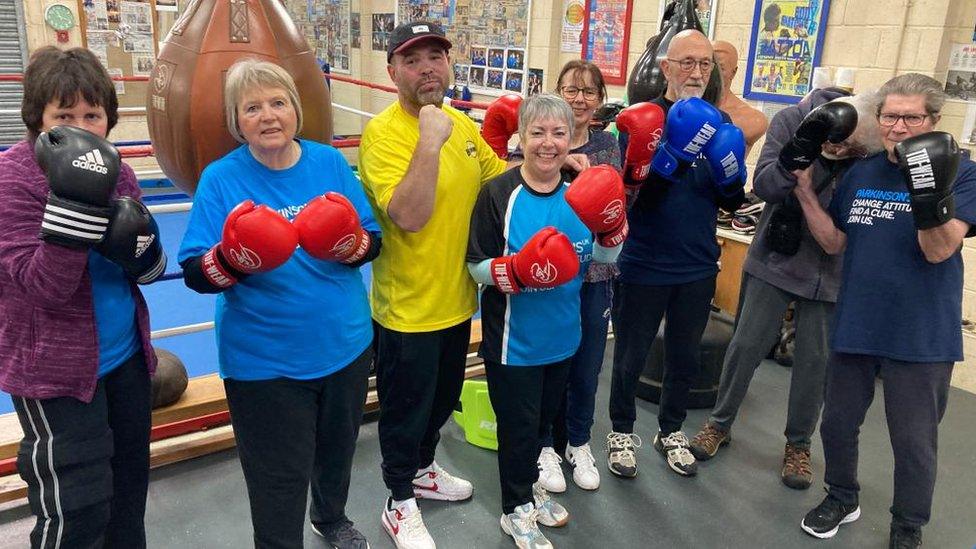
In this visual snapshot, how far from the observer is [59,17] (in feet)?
18.8

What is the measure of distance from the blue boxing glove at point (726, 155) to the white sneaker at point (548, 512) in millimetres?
1114

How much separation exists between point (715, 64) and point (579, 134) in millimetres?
558

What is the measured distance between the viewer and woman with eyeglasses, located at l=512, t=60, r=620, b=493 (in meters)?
2.03

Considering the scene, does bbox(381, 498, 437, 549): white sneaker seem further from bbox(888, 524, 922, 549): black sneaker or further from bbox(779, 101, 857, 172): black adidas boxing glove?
bbox(779, 101, 857, 172): black adidas boxing glove

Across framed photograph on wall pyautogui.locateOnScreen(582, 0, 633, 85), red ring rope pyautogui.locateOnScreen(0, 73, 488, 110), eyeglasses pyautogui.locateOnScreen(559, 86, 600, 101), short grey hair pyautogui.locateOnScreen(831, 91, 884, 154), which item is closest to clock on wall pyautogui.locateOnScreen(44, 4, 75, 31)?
red ring rope pyautogui.locateOnScreen(0, 73, 488, 110)

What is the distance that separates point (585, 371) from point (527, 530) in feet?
1.71

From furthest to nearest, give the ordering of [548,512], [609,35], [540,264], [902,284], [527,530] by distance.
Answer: [609,35] < [548,512] < [527,530] < [902,284] < [540,264]

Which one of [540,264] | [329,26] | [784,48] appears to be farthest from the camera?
[329,26]

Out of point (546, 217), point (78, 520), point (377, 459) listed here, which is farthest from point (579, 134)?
point (78, 520)

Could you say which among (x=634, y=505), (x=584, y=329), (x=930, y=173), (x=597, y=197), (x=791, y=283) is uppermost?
(x=930, y=173)

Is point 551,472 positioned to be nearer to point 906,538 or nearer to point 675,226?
point 675,226

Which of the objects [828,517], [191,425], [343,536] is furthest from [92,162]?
[828,517]

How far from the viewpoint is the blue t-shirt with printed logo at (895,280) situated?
6.04 feet

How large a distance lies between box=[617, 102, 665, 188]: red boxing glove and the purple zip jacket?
1.43 m
